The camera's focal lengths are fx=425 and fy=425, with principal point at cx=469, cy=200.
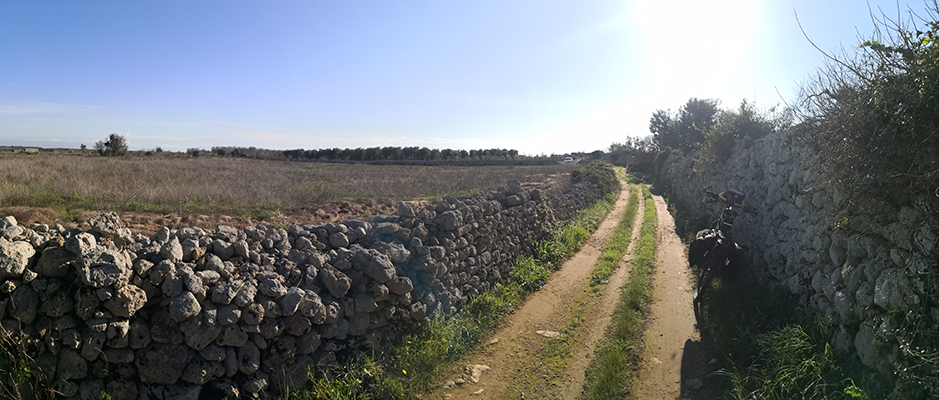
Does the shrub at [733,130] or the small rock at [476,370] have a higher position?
the shrub at [733,130]

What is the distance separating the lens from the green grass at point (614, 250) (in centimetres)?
841

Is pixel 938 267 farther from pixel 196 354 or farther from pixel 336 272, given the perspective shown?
pixel 196 354

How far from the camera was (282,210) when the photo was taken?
456 inches

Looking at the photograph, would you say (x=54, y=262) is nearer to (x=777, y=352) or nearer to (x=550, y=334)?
(x=550, y=334)

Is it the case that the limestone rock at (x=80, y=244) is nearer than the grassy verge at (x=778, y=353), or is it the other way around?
the limestone rock at (x=80, y=244)

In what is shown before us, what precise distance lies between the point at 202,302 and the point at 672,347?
18.3 ft

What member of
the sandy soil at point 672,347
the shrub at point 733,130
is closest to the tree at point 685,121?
the shrub at point 733,130

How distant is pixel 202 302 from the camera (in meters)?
3.87

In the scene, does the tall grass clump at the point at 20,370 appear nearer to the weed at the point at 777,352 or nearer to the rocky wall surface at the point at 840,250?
the weed at the point at 777,352

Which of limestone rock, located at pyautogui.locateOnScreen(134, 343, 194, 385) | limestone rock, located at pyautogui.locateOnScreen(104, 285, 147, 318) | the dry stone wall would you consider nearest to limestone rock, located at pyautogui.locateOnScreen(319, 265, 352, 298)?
the dry stone wall

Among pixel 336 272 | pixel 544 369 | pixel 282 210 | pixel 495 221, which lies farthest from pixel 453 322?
pixel 282 210

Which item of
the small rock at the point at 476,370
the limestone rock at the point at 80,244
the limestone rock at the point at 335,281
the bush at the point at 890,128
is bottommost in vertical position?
the small rock at the point at 476,370

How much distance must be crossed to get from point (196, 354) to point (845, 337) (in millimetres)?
6290

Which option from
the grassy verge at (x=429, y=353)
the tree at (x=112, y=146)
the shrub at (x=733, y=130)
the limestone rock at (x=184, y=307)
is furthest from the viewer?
the tree at (x=112, y=146)
